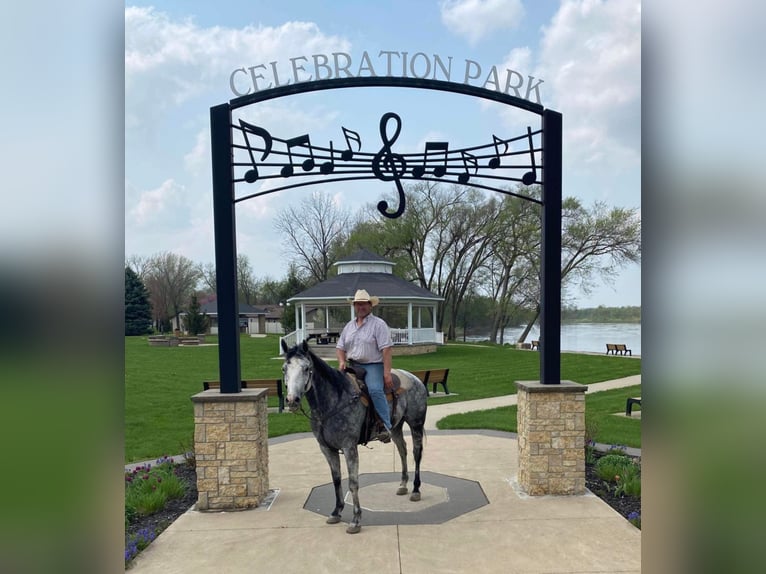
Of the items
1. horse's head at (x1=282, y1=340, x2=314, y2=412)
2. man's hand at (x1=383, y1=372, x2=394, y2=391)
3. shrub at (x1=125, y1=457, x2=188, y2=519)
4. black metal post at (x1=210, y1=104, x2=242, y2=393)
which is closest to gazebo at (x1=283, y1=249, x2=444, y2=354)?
shrub at (x1=125, y1=457, x2=188, y2=519)

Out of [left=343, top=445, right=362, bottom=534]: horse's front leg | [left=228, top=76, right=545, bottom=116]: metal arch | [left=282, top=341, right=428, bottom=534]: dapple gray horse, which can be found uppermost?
[left=228, top=76, right=545, bottom=116]: metal arch

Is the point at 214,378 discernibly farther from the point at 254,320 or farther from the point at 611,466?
the point at 254,320

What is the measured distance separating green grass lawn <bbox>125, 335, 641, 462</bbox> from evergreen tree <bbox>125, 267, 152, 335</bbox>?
58.7 feet

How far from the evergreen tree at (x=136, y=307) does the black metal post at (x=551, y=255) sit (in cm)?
4395

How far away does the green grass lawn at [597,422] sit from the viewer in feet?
26.1

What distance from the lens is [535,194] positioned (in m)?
31.9

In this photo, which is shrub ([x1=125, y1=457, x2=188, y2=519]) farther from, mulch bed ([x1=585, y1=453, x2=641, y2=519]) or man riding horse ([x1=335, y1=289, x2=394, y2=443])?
mulch bed ([x1=585, y1=453, x2=641, y2=519])

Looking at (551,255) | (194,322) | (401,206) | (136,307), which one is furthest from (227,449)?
(136,307)

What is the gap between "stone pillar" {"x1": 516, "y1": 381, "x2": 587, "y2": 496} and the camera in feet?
18.3
